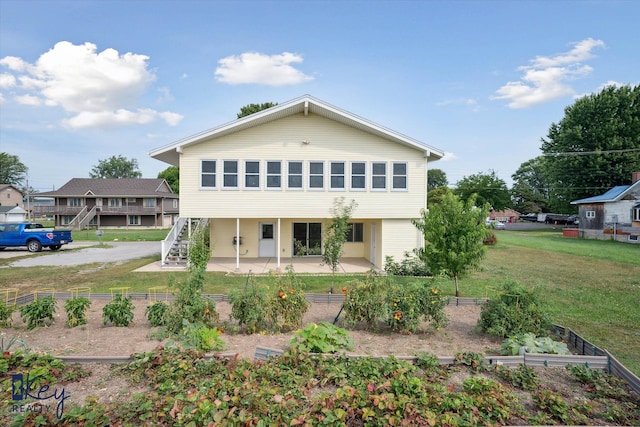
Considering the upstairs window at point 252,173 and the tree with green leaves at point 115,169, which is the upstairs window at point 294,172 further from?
the tree with green leaves at point 115,169

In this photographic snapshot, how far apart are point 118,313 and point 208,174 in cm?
846

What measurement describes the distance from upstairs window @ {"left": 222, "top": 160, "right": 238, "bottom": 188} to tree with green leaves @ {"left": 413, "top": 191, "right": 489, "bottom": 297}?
27.0 feet

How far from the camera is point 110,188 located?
1751 inches

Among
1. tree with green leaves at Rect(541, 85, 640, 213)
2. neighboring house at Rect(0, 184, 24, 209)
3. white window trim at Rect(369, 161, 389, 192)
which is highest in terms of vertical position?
tree with green leaves at Rect(541, 85, 640, 213)

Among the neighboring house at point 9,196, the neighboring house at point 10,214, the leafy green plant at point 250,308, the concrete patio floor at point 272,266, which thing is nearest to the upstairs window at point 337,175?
the concrete patio floor at point 272,266

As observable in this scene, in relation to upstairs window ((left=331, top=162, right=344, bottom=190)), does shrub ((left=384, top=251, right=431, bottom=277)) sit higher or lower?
lower

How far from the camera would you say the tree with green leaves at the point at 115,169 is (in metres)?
90.7

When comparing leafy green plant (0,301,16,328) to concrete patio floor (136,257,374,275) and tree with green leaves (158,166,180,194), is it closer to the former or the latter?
concrete patio floor (136,257,374,275)

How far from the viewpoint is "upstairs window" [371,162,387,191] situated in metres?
14.5

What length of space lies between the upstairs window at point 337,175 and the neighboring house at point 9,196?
232 ft

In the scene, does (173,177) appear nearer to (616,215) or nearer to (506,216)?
(506,216)

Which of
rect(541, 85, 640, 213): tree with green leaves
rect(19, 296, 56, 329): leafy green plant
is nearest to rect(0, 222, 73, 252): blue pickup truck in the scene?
rect(19, 296, 56, 329): leafy green plant

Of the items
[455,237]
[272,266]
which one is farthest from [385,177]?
[272,266]

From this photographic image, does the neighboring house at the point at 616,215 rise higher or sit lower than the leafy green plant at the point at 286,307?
higher
